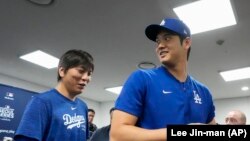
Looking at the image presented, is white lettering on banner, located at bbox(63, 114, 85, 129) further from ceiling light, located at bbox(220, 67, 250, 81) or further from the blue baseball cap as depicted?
ceiling light, located at bbox(220, 67, 250, 81)

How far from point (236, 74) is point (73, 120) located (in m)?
5.18

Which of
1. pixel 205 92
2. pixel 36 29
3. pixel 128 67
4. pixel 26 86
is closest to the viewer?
pixel 205 92

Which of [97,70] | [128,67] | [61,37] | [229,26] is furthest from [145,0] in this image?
[97,70]

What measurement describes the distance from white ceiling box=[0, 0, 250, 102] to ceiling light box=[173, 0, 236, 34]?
4.2 inches

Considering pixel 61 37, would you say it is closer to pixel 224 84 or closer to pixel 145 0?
pixel 145 0

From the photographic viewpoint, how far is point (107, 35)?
13.2 ft

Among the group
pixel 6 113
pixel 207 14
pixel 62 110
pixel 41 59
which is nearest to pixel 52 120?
pixel 62 110

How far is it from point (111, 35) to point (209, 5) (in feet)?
5.23

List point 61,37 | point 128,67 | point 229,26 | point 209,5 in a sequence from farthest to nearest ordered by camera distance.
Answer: point 128,67, point 61,37, point 229,26, point 209,5

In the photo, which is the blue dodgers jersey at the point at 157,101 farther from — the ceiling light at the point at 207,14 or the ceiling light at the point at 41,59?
the ceiling light at the point at 41,59

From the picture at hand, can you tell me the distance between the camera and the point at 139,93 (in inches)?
40.3

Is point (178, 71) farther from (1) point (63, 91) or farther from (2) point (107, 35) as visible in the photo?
(2) point (107, 35)

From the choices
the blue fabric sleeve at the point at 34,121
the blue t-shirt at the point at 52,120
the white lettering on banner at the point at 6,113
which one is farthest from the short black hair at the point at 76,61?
the white lettering on banner at the point at 6,113

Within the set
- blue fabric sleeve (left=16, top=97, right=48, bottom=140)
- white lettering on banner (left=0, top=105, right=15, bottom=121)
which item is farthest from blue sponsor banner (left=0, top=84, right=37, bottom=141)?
blue fabric sleeve (left=16, top=97, right=48, bottom=140)
